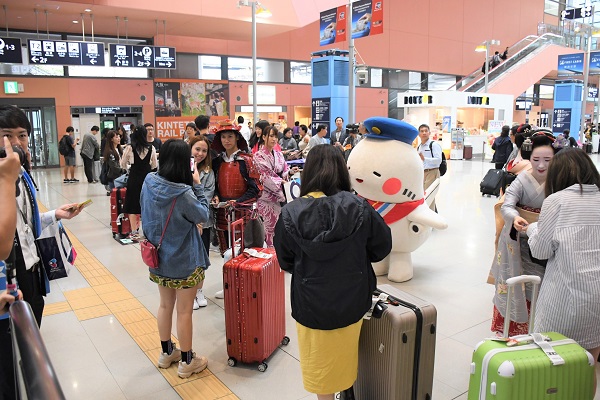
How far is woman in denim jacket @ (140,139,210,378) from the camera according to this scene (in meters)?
3.08

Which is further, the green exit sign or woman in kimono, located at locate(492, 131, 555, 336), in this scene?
the green exit sign

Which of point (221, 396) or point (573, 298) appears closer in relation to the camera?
point (573, 298)

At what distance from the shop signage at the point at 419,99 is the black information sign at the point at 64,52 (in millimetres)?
11862

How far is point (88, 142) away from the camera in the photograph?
13.0 metres

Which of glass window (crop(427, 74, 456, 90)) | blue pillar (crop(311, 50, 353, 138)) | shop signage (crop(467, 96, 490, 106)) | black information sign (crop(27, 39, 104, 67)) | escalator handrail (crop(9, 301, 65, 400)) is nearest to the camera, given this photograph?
escalator handrail (crop(9, 301, 65, 400))

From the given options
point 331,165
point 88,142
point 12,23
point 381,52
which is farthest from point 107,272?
point 381,52

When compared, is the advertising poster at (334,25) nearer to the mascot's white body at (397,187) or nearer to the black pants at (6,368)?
the mascot's white body at (397,187)

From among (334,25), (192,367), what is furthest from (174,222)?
(334,25)

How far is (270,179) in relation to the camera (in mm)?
4836

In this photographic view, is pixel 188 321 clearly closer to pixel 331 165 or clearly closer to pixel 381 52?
pixel 331 165

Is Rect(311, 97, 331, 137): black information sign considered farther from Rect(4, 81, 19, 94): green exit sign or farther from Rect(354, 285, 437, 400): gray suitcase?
Rect(354, 285, 437, 400): gray suitcase

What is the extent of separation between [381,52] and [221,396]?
75.4 ft

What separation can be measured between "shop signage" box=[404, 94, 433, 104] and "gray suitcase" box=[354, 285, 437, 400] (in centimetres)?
1820

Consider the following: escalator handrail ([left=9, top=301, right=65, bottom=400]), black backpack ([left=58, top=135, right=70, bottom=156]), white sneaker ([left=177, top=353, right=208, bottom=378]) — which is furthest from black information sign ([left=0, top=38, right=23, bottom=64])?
escalator handrail ([left=9, top=301, right=65, bottom=400])
